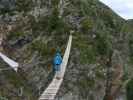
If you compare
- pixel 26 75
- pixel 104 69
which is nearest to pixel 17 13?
pixel 26 75

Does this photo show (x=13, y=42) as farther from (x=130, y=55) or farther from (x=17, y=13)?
(x=130, y=55)

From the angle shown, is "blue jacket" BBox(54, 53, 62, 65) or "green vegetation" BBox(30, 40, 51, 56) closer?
"blue jacket" BBox(54, 53, 62, 65)

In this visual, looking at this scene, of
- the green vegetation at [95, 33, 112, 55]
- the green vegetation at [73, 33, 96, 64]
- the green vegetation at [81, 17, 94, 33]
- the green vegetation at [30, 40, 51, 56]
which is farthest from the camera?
the green vegetation at [81, 17, 94, 33]

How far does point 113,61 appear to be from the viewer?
2314 cm

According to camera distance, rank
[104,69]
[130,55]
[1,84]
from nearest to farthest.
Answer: [1,84], [104,69], [130,55]

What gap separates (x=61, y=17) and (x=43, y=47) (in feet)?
7.24

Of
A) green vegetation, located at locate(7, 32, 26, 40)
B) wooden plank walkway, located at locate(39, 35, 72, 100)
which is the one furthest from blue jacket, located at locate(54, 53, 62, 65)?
green vegetation, located at locate(7, 32, 26, 40)

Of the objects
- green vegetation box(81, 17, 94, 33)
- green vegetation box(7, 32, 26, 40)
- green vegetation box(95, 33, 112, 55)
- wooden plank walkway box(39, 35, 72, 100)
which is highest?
green vegetation box(81, 17, 94, 33)

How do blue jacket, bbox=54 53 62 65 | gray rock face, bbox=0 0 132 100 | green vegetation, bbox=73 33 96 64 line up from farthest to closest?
green vegetation, bbox=73 33 96 64, gray rock face, bbox=0 0 132 100, blue jacket, bbox=54 53 62 65

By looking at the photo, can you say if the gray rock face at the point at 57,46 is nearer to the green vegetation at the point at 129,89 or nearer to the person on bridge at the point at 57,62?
the person on bridge at the point at 57,62

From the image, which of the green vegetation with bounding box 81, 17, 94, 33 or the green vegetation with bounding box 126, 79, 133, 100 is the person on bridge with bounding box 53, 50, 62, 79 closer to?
the green vegetation with bounding box 81, 17, 94, 33

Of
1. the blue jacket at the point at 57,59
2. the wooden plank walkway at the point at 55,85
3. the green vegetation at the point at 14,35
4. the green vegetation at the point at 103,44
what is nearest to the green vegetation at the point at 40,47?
the green vegetation at the point at 14,35

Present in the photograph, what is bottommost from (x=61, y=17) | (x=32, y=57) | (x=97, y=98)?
(x=97, y=98)

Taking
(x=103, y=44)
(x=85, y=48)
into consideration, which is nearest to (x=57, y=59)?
(x=85, y=48)
